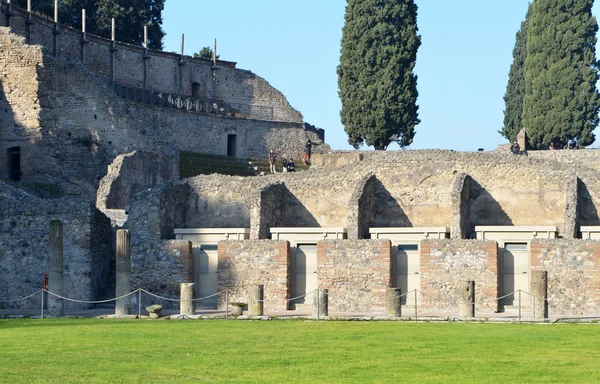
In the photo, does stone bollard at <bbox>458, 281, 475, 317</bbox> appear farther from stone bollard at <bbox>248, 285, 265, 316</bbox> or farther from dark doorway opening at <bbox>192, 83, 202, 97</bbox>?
dark doorway opening at <bbox>192, 83, 202, 97</bbox>

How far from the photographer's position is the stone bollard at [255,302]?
1323 inches

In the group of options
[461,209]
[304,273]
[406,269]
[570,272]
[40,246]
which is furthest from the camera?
[461,209]

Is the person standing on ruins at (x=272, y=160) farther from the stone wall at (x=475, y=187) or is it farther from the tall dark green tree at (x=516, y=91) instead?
the stone wall at (x=475, y=187)

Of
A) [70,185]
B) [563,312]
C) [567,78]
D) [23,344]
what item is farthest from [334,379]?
[567,78]

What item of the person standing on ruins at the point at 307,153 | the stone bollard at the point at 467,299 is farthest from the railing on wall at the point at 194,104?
the stone bollard at the point at 467,299

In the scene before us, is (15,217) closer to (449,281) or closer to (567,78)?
(449,281)

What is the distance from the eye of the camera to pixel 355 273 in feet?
118

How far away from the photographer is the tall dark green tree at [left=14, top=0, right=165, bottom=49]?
64625mm

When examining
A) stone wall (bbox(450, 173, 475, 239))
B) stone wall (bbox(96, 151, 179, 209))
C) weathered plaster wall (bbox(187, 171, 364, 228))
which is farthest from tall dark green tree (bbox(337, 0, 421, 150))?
stone wall (bbox(450, 173, 475, 239))

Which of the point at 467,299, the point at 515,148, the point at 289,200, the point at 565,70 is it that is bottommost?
the point at 467,299

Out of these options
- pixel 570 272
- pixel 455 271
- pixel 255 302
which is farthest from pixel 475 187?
pixel 255 302

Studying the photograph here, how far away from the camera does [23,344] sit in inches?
1003

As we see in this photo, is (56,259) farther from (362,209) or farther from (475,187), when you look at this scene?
(475,187)

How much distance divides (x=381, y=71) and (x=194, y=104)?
8.87 m
